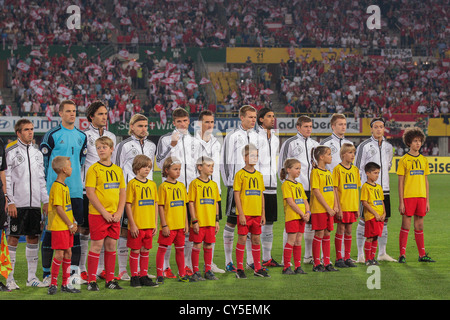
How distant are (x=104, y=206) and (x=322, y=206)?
10.1ft

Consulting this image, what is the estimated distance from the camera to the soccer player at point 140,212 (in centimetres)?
803

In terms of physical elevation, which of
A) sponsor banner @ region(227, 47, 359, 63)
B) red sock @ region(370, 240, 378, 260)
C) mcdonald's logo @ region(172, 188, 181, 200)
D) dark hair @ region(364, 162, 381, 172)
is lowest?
red sock @ region(370, 240, 378, 260)

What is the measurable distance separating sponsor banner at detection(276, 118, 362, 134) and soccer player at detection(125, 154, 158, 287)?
29.0 meters

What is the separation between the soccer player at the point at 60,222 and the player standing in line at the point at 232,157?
2.43 m

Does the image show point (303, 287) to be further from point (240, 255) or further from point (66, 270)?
point (66, 270)

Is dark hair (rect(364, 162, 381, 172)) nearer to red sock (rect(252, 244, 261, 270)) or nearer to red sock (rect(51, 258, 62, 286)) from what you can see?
red sock (rect(252, 244, 261, 270))

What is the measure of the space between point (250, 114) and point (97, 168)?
260cm

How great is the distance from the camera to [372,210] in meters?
9.77

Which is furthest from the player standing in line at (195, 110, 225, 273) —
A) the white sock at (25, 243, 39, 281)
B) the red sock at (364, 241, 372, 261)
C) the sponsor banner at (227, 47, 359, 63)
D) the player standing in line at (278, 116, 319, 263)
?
the sponsor banner at (227, 47, 359, 63)

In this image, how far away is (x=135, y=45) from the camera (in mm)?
41031

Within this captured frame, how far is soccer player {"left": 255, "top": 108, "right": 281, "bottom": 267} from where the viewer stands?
9609 millimetres

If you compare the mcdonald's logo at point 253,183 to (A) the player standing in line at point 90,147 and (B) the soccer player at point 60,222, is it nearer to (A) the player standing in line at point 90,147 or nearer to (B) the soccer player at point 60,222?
(A) the player standing in line at point 90,147

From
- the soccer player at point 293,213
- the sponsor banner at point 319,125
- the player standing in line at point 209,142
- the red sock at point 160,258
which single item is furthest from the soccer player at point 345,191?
the sponsor banner at point 319,125

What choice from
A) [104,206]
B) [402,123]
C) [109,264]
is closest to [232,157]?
[104,206]
